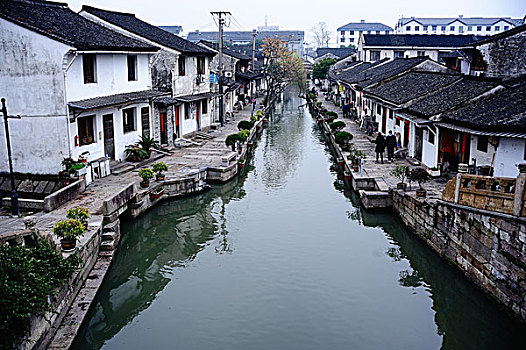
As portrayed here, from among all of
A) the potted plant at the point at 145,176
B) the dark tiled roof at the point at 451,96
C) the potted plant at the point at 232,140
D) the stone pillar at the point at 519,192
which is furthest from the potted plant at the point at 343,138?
the stone pillar at the point at 519,192

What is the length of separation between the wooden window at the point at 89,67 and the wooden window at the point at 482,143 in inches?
587

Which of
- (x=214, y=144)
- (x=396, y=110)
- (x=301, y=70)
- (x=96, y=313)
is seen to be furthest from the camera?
(x=301, y=70)

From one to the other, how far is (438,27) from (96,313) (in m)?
115

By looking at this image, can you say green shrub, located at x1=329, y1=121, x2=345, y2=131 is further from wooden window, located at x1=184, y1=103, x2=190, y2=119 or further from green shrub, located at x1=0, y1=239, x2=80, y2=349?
green shrub, located at x1=0, y1=239, x2=80, y2=349

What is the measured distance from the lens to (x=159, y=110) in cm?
2661

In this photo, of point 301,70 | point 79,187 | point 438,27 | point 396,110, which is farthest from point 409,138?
point 438,27

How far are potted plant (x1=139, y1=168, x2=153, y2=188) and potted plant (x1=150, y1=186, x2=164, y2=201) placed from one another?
388mm

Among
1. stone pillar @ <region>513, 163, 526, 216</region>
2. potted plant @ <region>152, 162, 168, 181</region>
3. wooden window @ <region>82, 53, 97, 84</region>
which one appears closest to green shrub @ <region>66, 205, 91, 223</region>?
potted plant @ <region>152, 162, 168, 181</region>

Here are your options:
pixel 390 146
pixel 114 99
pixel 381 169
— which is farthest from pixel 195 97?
pixel 381 169

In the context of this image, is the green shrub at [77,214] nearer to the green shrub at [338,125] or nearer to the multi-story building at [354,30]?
the green shrub at [338,125]

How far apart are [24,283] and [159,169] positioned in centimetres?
1119

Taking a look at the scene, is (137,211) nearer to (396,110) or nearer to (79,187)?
(79,187)

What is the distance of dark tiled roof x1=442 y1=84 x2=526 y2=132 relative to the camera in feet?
48.6

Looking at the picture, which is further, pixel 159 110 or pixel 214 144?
pixel 214 144
